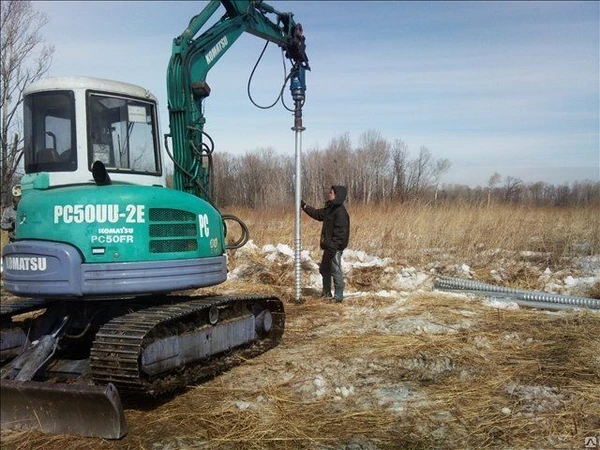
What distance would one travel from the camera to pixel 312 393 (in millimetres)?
4496

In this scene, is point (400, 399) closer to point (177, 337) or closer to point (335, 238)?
point (177, 337)

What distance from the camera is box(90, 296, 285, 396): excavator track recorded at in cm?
400

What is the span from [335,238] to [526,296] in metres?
2.85

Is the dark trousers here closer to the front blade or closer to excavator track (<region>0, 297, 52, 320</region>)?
excavator track (<region>0, 297, 52, 320</region>)

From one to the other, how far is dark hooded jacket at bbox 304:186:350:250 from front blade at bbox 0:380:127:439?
4.85 meters

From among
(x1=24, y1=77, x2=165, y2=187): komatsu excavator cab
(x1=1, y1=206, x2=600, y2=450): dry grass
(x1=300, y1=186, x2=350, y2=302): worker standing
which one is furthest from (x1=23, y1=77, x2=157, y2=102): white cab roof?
(x1=300, y1=186, x2=350, y2=302): worker standing

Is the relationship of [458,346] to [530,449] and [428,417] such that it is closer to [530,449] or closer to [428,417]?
[428,417]

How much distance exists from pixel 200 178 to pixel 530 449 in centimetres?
428

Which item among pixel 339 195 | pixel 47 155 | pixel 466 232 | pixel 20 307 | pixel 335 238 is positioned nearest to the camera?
pixel 47 155

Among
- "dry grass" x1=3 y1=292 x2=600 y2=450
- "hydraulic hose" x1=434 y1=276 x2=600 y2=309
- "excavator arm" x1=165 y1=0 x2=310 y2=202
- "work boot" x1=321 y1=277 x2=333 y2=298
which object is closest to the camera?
"dry grass" x1=3 y1=292 x2=600 y2=450

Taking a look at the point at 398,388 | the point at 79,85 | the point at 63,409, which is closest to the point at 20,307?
the point at 63,409

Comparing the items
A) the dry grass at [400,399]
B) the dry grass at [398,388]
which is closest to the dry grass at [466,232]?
the dry grass at [398,388]

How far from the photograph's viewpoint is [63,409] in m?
3.85

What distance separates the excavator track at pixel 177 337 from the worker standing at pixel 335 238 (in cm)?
225
